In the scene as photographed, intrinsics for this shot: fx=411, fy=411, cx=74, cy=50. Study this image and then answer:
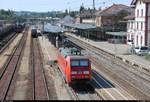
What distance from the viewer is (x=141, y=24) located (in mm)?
61281

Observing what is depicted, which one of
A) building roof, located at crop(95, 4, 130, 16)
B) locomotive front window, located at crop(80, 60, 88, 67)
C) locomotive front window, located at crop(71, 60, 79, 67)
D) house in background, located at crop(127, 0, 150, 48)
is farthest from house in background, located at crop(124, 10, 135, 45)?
locomotive front window, located at crop(71, 60, 79, 67)

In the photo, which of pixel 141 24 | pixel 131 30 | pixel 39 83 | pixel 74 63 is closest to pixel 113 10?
pixel 131 30

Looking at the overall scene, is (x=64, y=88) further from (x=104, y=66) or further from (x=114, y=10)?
(x=114, y=10)

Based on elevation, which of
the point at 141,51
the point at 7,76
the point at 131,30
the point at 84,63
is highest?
the point at 131,30

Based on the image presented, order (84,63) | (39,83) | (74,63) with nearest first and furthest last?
(74,63) < (84,63) < (39,83)

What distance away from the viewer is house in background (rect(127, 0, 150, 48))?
59.1 metres

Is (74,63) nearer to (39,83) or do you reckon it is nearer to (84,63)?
(84,63)

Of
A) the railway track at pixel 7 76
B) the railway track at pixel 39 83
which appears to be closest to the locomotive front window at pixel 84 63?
the railway track at pixel 39 83

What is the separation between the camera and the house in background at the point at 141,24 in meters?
59.1

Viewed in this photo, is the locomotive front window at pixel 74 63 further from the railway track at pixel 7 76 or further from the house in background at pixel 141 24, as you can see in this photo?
the house in background at pixel 141 24

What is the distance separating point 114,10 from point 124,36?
984 inches

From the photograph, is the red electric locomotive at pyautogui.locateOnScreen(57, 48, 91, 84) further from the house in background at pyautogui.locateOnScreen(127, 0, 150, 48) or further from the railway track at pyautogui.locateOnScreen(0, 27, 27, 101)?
the house in background at pyautogui.locateOnScreen(127, 0, 150, 48)

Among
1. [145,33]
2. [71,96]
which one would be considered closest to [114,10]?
[145,33]

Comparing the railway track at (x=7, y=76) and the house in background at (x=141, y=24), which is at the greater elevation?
the house in background at (x=141, y=24)
